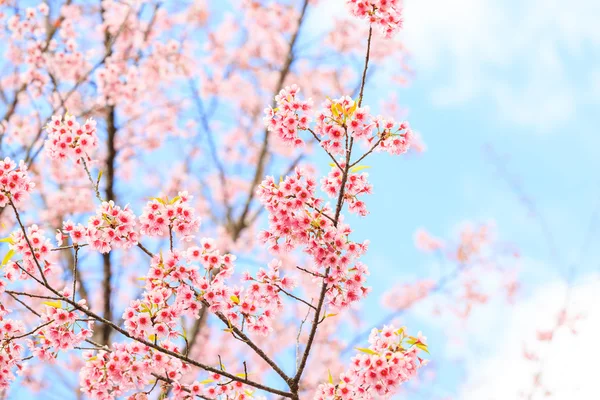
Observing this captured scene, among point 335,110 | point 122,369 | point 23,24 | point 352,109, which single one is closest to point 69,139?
point 122,369

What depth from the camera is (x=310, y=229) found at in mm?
3564

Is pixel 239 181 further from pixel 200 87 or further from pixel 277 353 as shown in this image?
pixel 277 353

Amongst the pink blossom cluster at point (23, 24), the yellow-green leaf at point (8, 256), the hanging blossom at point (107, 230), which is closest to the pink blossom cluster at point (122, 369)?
the hanging blossom at point (107, 230)

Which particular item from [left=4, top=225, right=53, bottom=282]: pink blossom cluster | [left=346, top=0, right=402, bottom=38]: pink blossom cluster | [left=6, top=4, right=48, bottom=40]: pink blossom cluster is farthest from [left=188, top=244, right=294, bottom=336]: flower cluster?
[left=6, top=4, right=48, bottom=40]: pink blossom cluster

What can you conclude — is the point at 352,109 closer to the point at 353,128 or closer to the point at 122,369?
the point at 353,128

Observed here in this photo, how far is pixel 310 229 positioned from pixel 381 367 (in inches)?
38.4

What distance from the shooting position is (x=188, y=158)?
12000 millimetres

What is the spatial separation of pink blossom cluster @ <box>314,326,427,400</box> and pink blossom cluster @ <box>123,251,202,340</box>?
1.10 meters

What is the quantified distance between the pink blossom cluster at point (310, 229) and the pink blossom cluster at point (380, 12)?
112 centimetres

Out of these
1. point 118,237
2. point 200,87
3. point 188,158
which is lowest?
point 118,237

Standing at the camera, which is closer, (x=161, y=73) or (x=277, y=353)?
(x=161, y=73)

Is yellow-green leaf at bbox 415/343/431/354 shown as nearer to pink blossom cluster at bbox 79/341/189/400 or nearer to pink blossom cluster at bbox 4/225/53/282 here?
pink blossom cluster at bbox 79/341/189/400

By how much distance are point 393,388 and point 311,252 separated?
1.00 m

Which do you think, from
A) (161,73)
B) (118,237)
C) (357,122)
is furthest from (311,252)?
(161,73)
